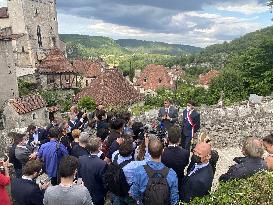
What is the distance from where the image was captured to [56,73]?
38.7m

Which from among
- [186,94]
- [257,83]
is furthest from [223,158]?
[186,94]

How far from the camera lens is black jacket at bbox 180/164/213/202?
530 cm

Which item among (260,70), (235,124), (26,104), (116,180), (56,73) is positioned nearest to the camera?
(116,180)

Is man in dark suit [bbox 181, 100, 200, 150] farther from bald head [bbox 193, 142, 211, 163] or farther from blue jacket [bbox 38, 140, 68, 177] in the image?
bald head [bbox 193, 142, 211, 163]

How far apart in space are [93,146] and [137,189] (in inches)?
43.3

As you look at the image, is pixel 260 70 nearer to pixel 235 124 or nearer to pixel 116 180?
pixel 235 124

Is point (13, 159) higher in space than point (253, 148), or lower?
lower

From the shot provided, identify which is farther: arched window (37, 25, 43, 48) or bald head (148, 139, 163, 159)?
arched window (37, 25, 43, 48)

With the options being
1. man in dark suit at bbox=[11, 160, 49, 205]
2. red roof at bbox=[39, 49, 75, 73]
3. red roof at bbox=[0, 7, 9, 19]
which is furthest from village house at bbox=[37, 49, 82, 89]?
man in dark suit at bbox=[11, 160, 49, 205]

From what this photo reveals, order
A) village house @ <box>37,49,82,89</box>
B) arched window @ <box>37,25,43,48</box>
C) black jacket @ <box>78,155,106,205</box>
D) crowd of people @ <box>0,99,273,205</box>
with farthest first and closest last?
arched window @ <box>37,25,43,48</box> < village house @ <box>37,49,82,89</box> < black jacket @ <box>78,155,106,205</box> < crowd of people @ <box>0,99,273,205</box>

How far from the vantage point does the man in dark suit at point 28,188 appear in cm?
546

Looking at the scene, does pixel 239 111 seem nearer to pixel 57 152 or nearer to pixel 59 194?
pixel 57 152

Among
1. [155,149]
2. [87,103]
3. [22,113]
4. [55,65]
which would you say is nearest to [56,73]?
[55,65]

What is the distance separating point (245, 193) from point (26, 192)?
316 centimetres
